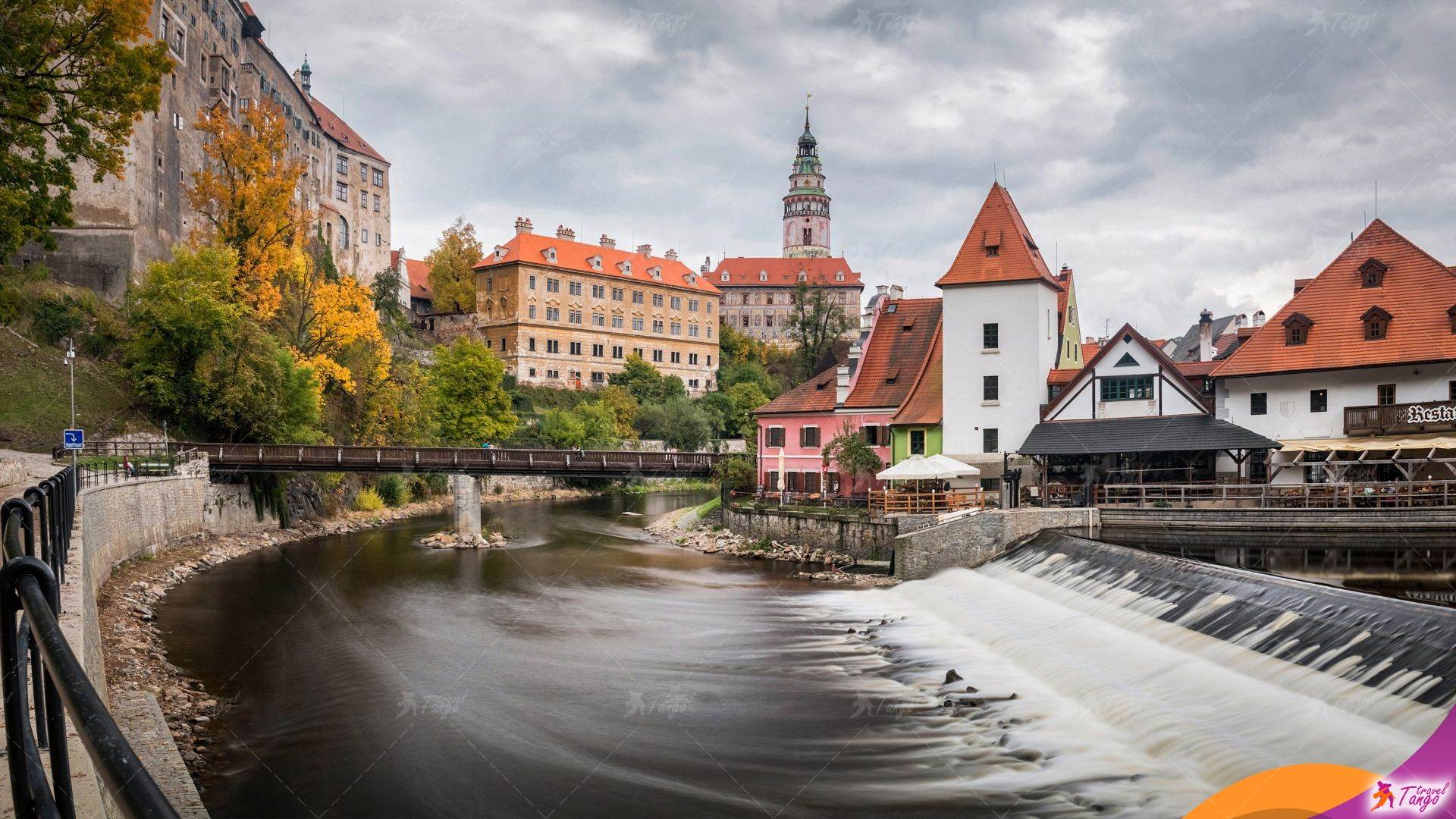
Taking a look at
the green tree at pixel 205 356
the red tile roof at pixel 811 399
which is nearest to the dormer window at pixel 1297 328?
the red tile roof at pixel 811 399

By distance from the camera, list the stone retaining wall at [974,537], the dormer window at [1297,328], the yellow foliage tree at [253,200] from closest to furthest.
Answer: the stone retaining wall at [974,537]
the dormer window at [1297,328]
the yellow foliage tree at [253,200]

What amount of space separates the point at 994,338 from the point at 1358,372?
12.0 metres

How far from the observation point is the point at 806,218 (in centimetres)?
15788

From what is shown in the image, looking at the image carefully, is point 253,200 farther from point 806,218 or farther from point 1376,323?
point 806,218

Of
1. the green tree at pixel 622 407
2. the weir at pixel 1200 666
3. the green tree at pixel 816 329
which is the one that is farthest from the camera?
the green tree at pixel 816 329

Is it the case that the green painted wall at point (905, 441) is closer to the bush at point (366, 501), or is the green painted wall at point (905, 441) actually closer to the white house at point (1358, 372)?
the white house at point (1358, 372)

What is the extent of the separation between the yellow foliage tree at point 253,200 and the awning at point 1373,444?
4338cm

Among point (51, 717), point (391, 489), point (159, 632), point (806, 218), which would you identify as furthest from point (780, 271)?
point (51, 717)

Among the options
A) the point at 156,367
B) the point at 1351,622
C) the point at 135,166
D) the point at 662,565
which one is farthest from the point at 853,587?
the point at 135,166

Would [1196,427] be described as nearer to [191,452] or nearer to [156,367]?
[191,452]

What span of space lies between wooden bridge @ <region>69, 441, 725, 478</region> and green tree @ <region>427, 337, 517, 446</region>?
18.7 m

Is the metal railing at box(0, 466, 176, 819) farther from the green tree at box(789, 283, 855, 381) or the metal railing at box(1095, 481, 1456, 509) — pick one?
the green tree at box(789, 283, 855, 381)

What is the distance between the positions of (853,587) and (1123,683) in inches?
557

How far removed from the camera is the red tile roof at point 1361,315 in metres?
31.5
